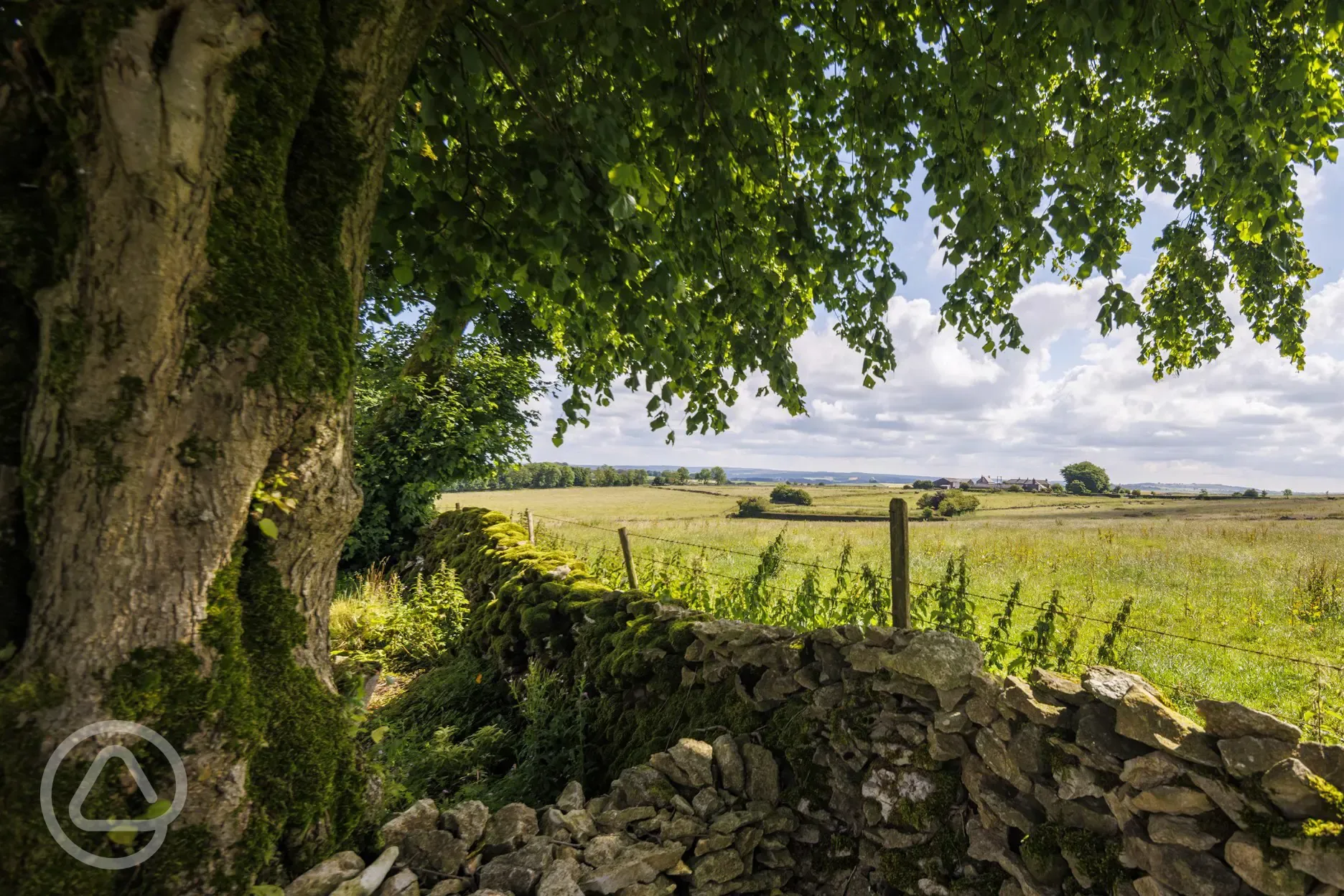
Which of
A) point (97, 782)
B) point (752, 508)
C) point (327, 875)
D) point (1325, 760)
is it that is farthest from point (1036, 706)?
point (752, 508)

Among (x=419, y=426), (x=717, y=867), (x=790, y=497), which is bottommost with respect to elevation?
(x=717, y=867)

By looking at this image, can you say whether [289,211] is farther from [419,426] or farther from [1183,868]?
[419,426]

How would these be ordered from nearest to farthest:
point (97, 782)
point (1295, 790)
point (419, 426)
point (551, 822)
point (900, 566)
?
point (97, 782) < point (1295, 790) < point (551, 822) < point (900, 566) < point (419, 426)

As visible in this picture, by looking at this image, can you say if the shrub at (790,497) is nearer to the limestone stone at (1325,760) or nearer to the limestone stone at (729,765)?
the limestone stone at (729,765)

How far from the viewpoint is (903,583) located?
4.11 m

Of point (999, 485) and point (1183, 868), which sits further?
point (999, 485)

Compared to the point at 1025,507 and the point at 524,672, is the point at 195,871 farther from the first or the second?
the point at 1025,507

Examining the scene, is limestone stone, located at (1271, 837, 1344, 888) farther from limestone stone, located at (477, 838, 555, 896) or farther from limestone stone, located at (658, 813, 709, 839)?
limestone stone, located at (477, 838, 555, 896)

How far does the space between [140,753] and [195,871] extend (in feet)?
1.50

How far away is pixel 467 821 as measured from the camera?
111 inches

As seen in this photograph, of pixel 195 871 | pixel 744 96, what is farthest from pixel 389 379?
pixel 195 871

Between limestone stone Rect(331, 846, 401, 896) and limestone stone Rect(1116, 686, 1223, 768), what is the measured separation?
3309 mm

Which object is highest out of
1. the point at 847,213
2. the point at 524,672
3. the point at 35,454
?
the point at 847,213

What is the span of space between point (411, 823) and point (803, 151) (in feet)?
16.5
